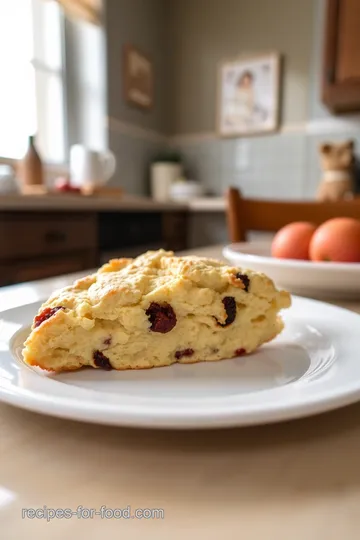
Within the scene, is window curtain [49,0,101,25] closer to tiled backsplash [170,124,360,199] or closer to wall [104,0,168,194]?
wall [104,0,168,194]

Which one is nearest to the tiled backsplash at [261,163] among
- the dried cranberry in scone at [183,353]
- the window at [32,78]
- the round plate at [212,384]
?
the window at [32,78]

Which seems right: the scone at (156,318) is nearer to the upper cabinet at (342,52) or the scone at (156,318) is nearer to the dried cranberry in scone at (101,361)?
the dried cranberry in scone at (101,361)

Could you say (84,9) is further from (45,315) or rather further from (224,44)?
(45,315)

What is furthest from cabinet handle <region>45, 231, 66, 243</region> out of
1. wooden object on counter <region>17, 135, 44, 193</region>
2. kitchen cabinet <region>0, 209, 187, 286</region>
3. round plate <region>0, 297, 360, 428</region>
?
round plate <region>0, 297, 360, 428</region>

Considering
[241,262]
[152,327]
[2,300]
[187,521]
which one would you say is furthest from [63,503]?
[241,262]

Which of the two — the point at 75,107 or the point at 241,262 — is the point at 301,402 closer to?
the point at 241,262
